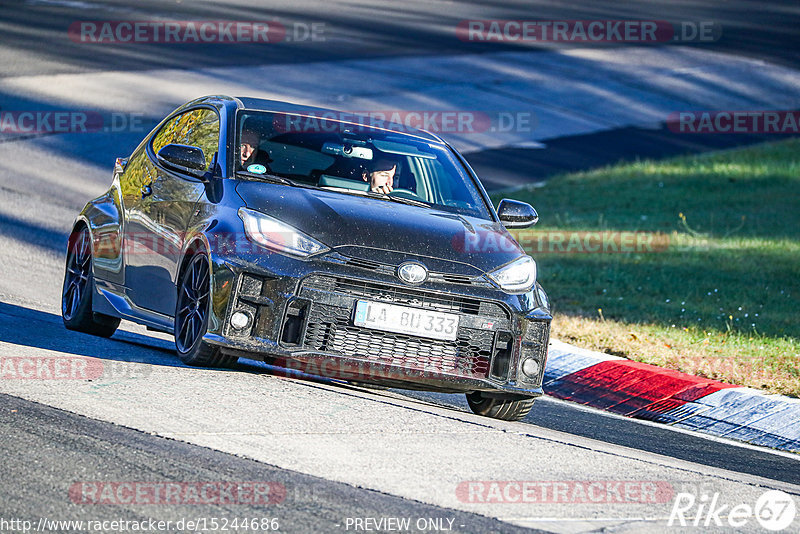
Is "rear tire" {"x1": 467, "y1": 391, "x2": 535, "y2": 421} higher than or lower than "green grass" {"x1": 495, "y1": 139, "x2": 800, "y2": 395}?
higher

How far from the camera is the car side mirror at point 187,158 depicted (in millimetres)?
7121

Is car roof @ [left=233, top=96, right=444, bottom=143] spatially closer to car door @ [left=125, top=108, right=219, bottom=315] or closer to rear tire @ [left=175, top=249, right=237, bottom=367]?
car door @ [left=125, top=108, right=219, bottom=315]

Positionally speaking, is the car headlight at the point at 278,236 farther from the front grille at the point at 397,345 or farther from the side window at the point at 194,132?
the side window at the point at 194,132

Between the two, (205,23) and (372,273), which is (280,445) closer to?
(372,273)

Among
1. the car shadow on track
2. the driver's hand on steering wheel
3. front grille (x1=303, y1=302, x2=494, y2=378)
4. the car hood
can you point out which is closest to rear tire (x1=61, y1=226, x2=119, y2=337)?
the car shadow on track

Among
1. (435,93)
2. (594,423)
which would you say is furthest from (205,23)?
(594,423)

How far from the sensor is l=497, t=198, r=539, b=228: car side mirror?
7.74m

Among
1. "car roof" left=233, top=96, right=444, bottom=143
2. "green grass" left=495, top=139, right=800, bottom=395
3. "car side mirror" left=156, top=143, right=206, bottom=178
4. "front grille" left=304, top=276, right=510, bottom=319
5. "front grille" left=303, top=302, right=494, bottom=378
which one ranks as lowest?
"green grass" left=495, top=139, right=800, bottom=395

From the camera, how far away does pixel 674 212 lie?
1611cm

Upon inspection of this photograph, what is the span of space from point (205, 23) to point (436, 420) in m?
22.3

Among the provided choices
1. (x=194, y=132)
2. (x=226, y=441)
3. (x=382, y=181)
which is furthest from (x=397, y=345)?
(x=194, y=132)

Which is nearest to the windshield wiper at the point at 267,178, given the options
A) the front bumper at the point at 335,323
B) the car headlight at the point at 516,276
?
the front bumper at the point at 335,323

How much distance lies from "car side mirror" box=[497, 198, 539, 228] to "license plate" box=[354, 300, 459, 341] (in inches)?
53.7

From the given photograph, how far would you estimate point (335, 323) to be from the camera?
6.39 m
